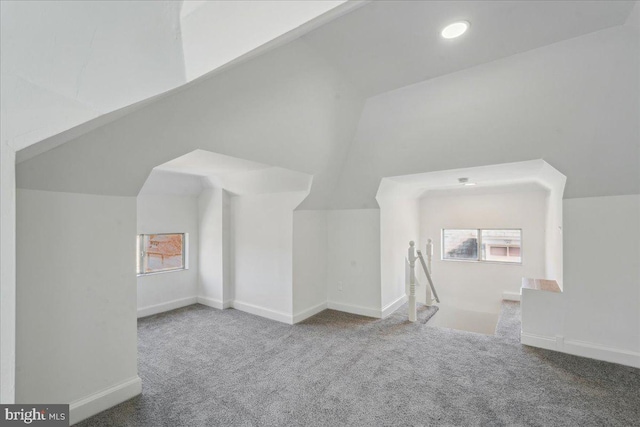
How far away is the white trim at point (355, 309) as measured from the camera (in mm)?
4230

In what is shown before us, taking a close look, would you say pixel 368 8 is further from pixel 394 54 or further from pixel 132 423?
pixel 132 423

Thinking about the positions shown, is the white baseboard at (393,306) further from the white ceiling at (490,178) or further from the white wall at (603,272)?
the white wall at (603,272)

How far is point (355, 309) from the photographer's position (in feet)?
14.4

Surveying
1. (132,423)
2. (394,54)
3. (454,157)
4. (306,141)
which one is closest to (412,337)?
(454,157)

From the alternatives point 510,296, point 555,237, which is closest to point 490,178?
point 555,237

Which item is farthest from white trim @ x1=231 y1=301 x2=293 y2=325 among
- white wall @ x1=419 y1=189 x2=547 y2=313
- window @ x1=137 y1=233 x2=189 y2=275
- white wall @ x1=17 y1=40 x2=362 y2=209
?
white wall @ x1=419 y1=189 x2=547 y2=313

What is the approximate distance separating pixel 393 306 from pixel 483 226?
2693mm

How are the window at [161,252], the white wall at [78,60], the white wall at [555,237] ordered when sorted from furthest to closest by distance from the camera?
the window at [161,252], the white wall at [555,237], the white wall at [78,60]

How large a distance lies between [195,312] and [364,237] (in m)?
2.90

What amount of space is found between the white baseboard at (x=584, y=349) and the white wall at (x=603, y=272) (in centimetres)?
3

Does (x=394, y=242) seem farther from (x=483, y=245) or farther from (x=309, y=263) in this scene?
(x=483, y=245)

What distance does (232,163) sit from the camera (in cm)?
333

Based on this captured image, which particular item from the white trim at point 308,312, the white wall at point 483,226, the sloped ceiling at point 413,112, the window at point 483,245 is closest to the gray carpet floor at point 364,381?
the white trim at point 308,312

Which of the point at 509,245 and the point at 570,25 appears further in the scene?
the point at 509,245
